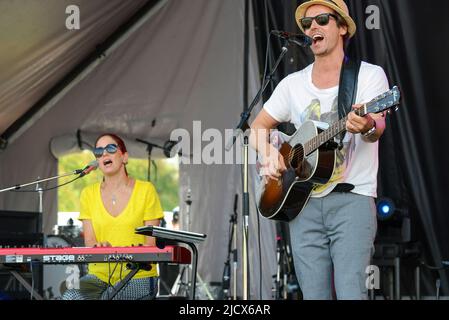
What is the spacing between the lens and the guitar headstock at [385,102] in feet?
11.3

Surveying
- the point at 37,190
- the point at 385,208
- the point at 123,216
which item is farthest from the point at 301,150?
the point at 385,208

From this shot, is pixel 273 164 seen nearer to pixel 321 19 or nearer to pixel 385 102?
pixel 321 19

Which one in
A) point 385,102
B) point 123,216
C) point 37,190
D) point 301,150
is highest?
point 385,102

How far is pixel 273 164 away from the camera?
4.35m

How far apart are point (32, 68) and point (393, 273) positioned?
373 centimetres

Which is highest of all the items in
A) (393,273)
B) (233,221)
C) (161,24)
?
(161,24)

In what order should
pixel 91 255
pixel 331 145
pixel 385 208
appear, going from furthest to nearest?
pixel 385 208, pixel 91 255, pixel 331 145

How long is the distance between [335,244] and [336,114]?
64cm

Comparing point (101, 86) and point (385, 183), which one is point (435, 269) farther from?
point (101, 86)

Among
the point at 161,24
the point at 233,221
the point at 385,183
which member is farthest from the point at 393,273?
the point at 161,24

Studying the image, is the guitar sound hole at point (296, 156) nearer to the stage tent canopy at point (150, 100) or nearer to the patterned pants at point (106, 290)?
the patterned pants at point (106, 290)

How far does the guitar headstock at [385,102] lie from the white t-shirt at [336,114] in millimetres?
221

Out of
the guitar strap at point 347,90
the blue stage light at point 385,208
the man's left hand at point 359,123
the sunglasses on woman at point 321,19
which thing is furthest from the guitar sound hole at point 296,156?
the blue stage light at point 385,208
